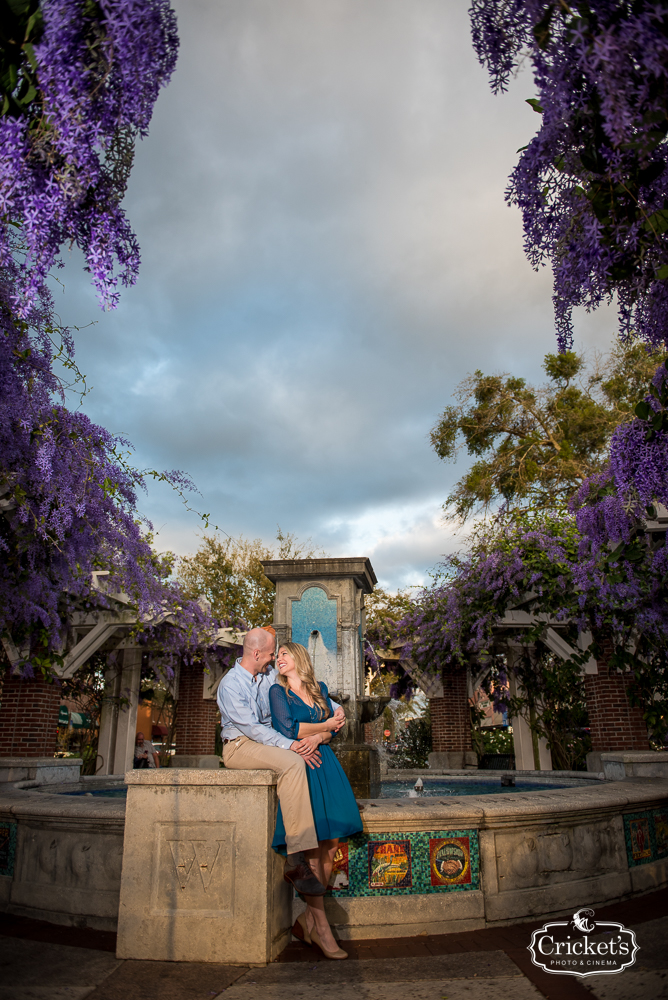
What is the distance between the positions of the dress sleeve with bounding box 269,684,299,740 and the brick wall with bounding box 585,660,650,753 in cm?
668

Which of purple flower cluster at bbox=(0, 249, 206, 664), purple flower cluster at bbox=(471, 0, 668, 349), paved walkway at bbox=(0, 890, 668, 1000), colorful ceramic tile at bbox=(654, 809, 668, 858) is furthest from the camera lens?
purple flower cluster at bbox=(0, 249, 206, 664)

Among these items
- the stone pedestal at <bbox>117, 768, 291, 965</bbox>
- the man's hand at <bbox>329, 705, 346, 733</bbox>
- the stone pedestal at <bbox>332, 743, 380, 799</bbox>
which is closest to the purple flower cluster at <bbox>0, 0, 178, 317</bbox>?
the stone pedestal at <bbox>117, 768, 291, 965</bbox>

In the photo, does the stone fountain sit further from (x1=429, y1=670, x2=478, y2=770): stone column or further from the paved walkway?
(x1=429, y1=670, x2=478, y2=770): stone column

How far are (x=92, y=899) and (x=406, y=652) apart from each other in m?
9.47

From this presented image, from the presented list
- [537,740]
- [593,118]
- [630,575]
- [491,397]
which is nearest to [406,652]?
[537,740]

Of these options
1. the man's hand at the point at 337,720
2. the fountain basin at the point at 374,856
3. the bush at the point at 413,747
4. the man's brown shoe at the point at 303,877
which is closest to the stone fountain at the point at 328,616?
the fountain basin at the point at 374,856

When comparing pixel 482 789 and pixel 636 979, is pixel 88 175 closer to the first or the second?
pixel 636 979

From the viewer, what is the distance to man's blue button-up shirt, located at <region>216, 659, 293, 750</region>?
12.4 feet

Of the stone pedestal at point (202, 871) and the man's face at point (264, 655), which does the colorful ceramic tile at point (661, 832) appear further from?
the man's face at point (264, 655)

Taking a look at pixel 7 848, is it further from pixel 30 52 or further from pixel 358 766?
pixel 30 52

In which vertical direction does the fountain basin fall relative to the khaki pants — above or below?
below

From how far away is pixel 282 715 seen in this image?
3.94 meters

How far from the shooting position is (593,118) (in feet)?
8.02

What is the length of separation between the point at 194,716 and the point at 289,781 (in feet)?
38.1
